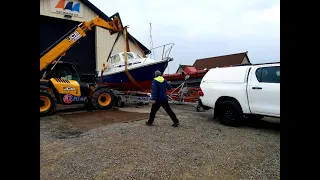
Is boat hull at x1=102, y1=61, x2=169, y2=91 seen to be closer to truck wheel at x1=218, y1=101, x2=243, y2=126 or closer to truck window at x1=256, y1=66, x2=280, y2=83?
truck wheel at x1=218, y1=101, x2=243, y2=126

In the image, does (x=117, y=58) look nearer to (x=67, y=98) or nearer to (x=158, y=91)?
(x=67, y=98)

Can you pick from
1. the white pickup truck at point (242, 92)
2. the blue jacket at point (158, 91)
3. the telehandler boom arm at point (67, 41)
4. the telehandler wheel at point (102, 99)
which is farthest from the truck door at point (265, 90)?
the telehandler boom arm at point (67, 41)

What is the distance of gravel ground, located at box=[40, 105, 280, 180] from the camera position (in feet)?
11.9

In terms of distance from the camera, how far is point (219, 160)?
4.18 m

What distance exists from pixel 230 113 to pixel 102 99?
5846mm

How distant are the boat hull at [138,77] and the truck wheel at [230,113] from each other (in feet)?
17.4

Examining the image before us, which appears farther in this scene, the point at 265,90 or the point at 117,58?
the point at 117,58

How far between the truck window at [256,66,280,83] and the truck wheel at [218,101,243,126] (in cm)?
104

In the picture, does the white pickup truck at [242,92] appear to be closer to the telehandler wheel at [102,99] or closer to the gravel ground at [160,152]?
the gravel ground at [160,152]

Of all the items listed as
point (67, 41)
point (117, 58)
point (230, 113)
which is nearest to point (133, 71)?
point (117, 58)

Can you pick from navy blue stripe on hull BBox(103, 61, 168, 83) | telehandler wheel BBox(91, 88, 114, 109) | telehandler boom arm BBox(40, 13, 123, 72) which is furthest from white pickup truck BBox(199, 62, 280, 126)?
telehandler boom arm BBox(40, 13, 123, 72)

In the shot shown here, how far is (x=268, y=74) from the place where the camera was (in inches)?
250
